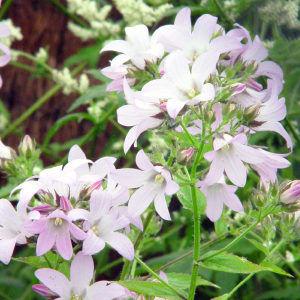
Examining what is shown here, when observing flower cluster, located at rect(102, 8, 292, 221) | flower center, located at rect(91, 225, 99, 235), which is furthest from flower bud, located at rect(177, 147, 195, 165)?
flower center, located at rect(91, 225, 99, 235)

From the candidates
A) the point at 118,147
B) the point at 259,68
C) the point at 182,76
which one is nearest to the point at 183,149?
the point at 182,76

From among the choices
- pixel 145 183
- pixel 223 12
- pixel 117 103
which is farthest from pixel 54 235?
pixel 117 103

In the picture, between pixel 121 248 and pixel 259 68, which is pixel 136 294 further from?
pixel 259 68

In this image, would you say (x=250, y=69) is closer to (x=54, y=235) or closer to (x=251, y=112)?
(x=251, y=112)

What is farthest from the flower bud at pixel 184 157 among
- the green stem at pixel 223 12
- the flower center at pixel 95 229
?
the green stem at pixel 223 12

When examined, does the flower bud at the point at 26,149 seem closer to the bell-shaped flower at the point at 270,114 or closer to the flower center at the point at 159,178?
the flower center at the point at 159,178

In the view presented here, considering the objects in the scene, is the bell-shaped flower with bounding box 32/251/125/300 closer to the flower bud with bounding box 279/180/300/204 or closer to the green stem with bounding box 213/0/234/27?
the flower bud with bounding box 279/180/300/204
